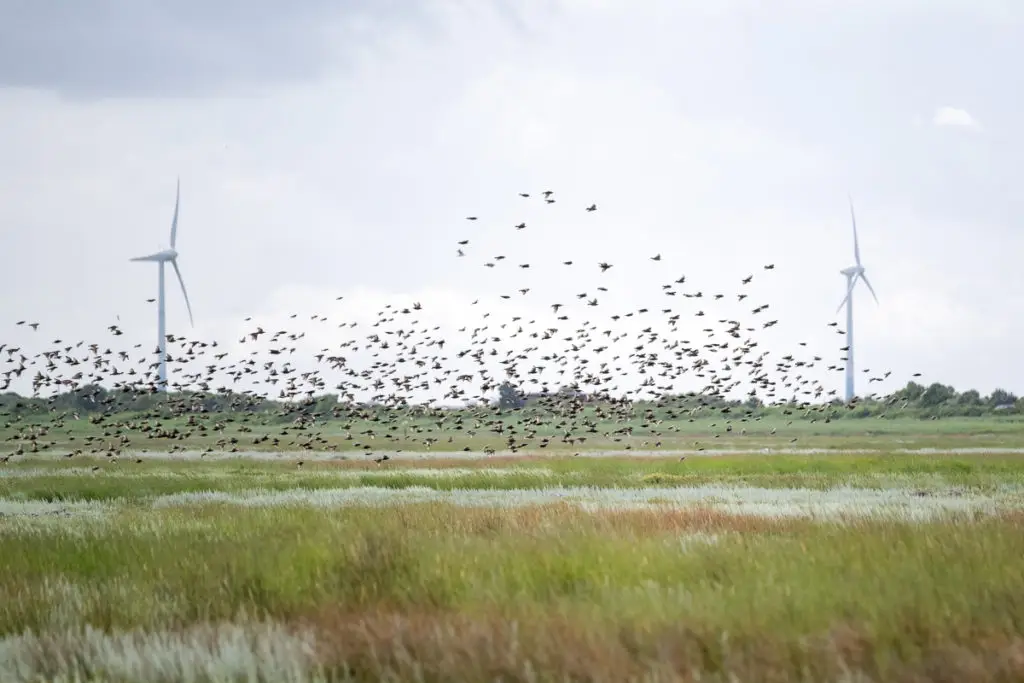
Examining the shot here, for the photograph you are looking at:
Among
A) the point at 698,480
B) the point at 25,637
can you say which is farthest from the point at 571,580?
the point at 698,480

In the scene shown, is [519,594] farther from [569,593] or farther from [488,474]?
[488,474]

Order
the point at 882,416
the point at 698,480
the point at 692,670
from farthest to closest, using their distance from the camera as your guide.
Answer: the point at 882,416 → the point at 698,480 → the point at 692,670

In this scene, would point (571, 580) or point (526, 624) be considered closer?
point (526, 624)

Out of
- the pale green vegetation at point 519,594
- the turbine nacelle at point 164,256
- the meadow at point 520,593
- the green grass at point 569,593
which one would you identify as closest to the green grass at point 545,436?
the turbine nacelle at point 164,256

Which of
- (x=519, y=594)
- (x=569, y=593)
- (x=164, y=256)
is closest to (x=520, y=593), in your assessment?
(x=519, y=594)

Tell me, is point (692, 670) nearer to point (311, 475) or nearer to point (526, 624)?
point (526, 624)

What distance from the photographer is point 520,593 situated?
12.2 meters

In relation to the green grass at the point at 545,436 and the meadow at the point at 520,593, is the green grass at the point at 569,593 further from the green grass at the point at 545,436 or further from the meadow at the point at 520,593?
the green grass at the point at 545,436

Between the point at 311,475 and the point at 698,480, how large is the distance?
584 inches

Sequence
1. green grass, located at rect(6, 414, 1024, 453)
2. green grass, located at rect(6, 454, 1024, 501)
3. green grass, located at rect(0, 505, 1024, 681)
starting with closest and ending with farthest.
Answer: green grass, located at rect(0, 505, 1024, 681) → green grass, located at rect(6, 454, 1024, 501) → green grass, located at rect(6, 414, 1024, 453)

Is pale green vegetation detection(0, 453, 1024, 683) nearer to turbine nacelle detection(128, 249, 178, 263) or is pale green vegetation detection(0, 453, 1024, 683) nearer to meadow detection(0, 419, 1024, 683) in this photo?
meadow detection(0, 419, 1024, 683)

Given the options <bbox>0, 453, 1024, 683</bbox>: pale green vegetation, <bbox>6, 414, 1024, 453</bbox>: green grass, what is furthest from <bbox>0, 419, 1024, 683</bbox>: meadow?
Answer: <bbox>6, 414, 1024, 453</bbox>: green grass

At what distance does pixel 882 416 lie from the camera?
142 meters

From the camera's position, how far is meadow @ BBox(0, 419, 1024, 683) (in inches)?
369
